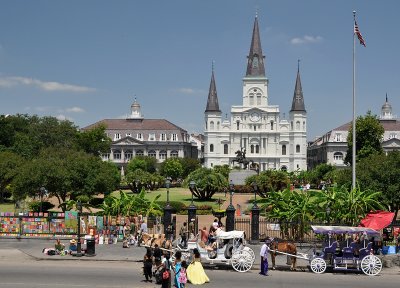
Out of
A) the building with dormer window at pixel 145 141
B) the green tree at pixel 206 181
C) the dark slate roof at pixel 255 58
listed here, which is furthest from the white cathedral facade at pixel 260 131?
the green tree at pixel 206 181

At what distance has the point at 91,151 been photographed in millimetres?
96250

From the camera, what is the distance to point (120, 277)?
→ 57.7ft

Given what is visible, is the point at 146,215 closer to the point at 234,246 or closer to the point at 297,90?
the point at 234,246

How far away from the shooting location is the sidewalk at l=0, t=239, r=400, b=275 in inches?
809

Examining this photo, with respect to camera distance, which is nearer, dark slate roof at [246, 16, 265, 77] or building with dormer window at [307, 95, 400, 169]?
building with dormer window at [307, 95, 400, 169]

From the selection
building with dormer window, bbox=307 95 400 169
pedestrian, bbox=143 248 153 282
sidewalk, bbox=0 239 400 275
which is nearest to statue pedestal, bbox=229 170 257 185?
sidewalk, bbox=0 239 400 275

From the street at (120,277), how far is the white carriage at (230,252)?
35 centimetres

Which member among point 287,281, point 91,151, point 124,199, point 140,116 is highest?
point 140,116

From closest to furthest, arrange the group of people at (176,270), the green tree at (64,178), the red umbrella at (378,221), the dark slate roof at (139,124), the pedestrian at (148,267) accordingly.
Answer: the group of people at (176,270) < the pedestrian at (148,267) < the red umbrella at (378,221) < the green tree at (64,178) < the dark slate roof at (139,124)

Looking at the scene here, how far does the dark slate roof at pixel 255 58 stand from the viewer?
12606 centimetres

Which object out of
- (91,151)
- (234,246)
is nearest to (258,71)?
(91,151)

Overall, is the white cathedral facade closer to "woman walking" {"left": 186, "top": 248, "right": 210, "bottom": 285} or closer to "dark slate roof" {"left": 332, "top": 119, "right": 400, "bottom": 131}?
"dark slate roof" {"left": 332, "top": 119, "right": 400, "bottom": 131}

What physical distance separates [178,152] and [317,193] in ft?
343

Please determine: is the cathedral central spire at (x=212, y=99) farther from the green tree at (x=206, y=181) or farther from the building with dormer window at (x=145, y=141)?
the green tree at (x=206, y=181)
